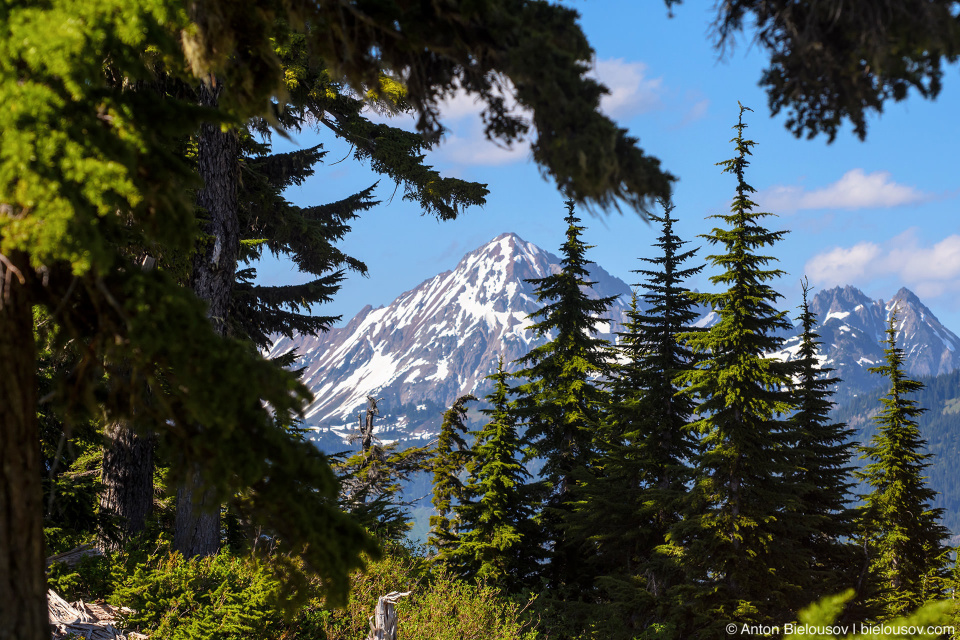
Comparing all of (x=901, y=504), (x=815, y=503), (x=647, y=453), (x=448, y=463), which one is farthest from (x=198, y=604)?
(x=901, y=504)

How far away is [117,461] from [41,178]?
33.5 ft

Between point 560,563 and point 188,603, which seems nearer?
point 188,603

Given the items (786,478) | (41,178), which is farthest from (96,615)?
(786,478)

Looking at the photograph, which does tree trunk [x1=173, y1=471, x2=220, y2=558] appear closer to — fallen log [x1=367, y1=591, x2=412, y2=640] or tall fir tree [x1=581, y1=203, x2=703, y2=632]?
fallen log [x1=367, y1=591, x2=412, y2=640]

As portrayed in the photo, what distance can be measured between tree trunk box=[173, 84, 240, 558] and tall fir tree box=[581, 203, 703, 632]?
14.1 metres

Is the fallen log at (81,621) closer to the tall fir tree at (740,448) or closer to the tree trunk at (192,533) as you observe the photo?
the tree trunk at (192,533)

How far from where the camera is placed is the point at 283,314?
18188 mm

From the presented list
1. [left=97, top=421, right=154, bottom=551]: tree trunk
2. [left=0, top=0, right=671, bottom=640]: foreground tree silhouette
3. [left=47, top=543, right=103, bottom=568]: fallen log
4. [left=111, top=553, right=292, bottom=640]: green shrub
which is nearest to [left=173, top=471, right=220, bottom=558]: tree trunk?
[left=47, top=543, right=103, bottom=568]: fallen log

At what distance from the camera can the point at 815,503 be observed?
24.5 meters

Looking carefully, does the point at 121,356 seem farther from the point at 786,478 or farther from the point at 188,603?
the point at 786,478

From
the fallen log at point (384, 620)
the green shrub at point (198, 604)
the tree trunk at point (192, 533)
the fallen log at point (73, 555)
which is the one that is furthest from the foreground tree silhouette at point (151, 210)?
the tree trunk at point (192, 533)

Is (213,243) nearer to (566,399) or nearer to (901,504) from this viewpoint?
(566,399)

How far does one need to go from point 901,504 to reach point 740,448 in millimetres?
15163

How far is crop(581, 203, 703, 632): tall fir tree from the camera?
20.6 metres
